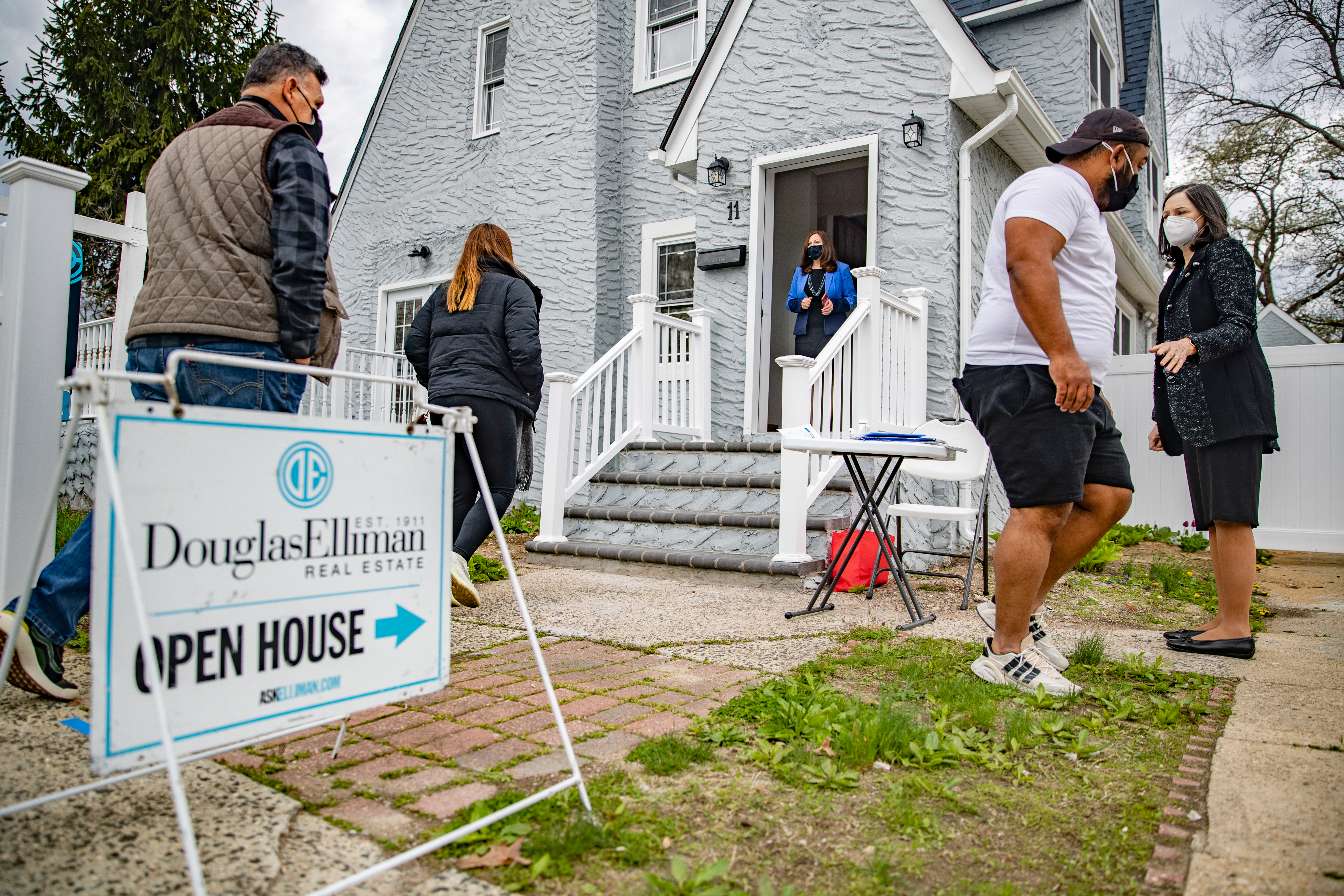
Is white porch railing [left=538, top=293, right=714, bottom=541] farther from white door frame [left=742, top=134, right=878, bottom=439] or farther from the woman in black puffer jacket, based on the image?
the woman in black puffer jacket

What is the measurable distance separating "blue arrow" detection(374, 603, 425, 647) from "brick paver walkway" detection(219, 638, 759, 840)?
355 millimetres

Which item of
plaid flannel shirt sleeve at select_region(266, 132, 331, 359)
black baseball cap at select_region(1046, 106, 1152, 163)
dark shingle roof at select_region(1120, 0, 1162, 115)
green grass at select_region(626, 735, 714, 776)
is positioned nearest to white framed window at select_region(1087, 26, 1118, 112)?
dark shingle roof at select_region(1120, 0, 1162, 115)

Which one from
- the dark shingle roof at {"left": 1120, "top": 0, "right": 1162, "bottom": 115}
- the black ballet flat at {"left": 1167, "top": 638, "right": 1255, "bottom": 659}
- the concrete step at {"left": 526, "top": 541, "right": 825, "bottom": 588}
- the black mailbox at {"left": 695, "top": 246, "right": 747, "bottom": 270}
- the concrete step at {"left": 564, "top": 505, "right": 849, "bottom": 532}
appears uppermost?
the dark shingle roof at {"left": 1120, "top": 0, "right": 1162, "bottom": 115}

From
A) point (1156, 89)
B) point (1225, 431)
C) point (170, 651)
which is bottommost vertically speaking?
point (170, 651)

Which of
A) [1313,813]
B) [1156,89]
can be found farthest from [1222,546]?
[1156,89]

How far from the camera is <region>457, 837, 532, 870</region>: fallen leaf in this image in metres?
1.48

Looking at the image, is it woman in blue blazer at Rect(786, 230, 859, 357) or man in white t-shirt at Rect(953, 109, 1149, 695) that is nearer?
man in white t-shirt at Rect(953, 109, 1149, 695)

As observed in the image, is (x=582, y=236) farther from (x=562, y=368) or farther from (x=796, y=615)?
(x=796, y=615)

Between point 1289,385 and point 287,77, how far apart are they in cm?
830

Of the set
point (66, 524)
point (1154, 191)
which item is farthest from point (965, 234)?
point (1154, 191)

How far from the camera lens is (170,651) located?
1333mm

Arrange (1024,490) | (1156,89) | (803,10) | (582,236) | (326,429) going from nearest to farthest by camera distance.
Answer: (326,429)
(1024,490)
(803,10)
(582,236)
(1156,89)

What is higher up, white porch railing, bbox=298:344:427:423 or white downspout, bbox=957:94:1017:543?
white downspout, bbox=957:94:1017:543

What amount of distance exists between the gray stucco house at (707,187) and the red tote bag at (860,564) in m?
0.17
